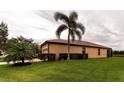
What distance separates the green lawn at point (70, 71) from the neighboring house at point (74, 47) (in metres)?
0.36

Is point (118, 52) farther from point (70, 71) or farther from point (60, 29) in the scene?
point (60, 29)

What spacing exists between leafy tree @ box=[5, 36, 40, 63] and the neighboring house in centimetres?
85

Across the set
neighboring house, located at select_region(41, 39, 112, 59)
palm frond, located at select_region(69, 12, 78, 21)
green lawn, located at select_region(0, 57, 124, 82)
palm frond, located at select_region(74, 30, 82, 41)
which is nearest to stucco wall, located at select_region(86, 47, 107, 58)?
neighboring house, located at select_region(41, 39, 112, 59)

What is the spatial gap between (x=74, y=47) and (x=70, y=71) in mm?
931

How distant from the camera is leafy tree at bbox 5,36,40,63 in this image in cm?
802

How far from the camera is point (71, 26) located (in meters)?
7.35

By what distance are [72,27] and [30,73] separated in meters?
2.07

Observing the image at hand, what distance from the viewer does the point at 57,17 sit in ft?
23.3

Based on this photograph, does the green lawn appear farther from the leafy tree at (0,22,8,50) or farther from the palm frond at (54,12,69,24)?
the palm frond at (54,12,69,24)

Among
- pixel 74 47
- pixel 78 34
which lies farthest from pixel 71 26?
pixel 74 47

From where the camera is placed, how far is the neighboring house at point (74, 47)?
23.8 ft
